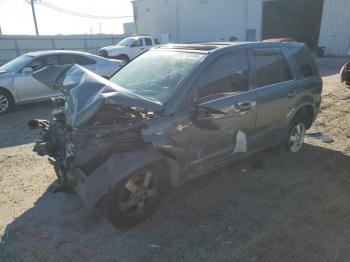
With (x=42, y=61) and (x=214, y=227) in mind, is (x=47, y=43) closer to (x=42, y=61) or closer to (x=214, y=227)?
(x=42, y=61)

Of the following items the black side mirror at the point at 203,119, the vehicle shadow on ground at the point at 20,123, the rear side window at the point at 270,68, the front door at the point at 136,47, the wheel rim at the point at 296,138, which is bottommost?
the vehicle shadow on ground at the point at 20,123

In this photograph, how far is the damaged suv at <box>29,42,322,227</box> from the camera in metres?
2.93

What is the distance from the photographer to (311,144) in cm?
553

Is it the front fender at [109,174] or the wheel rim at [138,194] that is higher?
the front fender at [109,174]

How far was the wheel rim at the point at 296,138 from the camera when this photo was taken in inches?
198

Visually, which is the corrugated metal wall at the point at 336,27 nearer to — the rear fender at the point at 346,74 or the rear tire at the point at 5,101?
the rear fender at the point at 346,74

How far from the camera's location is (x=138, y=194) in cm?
317

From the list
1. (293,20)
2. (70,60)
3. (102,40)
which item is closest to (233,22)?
(293,20)

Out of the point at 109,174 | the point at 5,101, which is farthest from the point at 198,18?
the point at 109,174

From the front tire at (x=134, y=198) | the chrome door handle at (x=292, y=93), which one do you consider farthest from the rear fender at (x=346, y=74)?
the front tire at (x=134, y=198)

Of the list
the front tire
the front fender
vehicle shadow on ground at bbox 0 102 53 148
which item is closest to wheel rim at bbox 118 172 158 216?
the front tire

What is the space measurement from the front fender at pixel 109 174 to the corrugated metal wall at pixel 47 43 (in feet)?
69.7

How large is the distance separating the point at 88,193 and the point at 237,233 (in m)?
1.53

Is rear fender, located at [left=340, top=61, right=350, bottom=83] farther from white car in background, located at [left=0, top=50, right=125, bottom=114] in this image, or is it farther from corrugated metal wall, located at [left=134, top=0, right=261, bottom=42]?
corrugated metal wall, located at [left=134, top=0, right=261, bottom=42]
